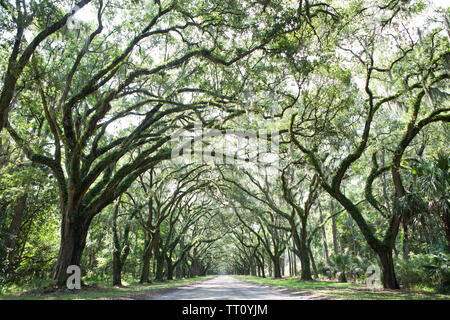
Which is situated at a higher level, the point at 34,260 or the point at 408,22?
the point at 408,22

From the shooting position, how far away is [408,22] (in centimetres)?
973

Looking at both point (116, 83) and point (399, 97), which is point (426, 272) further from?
point (116, 83)

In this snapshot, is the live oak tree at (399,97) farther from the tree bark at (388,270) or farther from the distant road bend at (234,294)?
the distant road bend at (234,294)

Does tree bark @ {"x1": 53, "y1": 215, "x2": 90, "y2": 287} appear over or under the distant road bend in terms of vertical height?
over

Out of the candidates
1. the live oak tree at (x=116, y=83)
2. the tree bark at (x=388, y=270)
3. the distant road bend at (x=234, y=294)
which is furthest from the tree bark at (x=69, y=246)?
the tree bark at (x=388, y=270)

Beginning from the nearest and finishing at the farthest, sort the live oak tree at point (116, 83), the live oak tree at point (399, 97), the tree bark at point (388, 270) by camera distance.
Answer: the live oak tree at point (116, 83) → the live oak tree at point (399, 97) → the tree bark at point (388, 270)

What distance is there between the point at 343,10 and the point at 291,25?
2.72 metres

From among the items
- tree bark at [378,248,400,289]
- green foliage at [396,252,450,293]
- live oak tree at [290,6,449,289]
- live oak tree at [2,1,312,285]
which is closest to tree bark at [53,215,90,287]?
live oak tree at [2,1,312,285]

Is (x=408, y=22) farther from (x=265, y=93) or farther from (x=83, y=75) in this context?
(x=83, y=75)

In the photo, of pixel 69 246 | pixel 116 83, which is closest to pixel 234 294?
pixel 69 246

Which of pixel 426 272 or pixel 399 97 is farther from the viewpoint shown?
pixel 399 97

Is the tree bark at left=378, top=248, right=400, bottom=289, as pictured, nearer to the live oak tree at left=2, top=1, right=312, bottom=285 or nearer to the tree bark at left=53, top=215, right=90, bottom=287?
the live oak tree at left=2, top=1, right=312, bottom=285

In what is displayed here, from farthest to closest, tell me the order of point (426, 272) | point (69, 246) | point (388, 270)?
point (388, 270)
point (69, 246)
point (426, 272)
